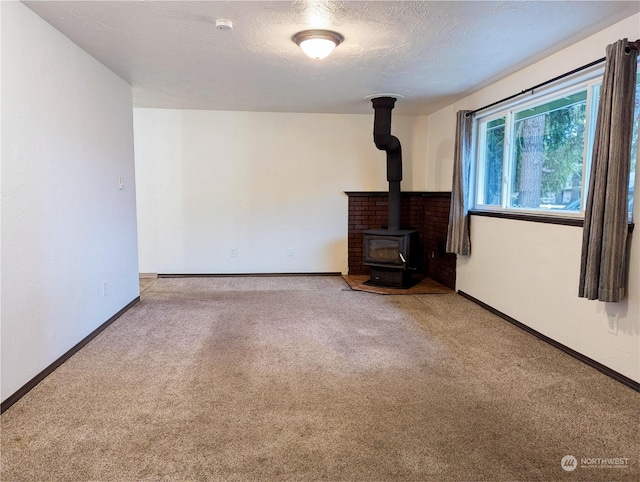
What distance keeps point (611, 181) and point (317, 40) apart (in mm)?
2032

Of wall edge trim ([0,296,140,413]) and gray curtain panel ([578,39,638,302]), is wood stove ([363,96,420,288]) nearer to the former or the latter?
gray curtain panel ([578,39,638,302])

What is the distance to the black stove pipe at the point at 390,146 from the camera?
4785 mm

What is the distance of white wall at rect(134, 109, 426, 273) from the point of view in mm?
5621

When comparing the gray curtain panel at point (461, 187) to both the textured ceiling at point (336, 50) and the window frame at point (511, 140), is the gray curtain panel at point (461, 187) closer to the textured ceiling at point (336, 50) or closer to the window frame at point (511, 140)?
the window frame at point (511, 140)

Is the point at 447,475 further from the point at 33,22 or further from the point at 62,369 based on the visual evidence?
the point at 33,22

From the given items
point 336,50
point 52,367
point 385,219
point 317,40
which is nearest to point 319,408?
point 52,367

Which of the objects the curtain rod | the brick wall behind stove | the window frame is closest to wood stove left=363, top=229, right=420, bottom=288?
the brick wall behind stove

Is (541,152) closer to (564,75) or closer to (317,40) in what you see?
(564,75)

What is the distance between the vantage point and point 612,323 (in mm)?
2707

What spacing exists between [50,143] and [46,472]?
1.97 m

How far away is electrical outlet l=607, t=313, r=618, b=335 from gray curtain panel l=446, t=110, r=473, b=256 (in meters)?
1.88

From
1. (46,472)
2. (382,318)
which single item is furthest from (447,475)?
(382,318)

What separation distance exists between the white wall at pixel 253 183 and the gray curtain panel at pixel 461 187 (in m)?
1.48

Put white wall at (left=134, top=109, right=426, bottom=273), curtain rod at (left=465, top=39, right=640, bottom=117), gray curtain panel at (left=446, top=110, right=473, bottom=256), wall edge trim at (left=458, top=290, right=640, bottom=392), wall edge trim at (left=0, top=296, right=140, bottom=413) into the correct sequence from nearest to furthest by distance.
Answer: wall edge trim at (left=0, top=296, right=140, bottom=413) < curtain rod at (left=465, top=39, right=640, bottom=117) < wall edge trim at (left=458, top=290, right=640, bottom=392) < gray curtain panel at (left=446, top=110, right=473, bottom=256) < white wall at (left=134, top=109, right=426, bottom=273)
